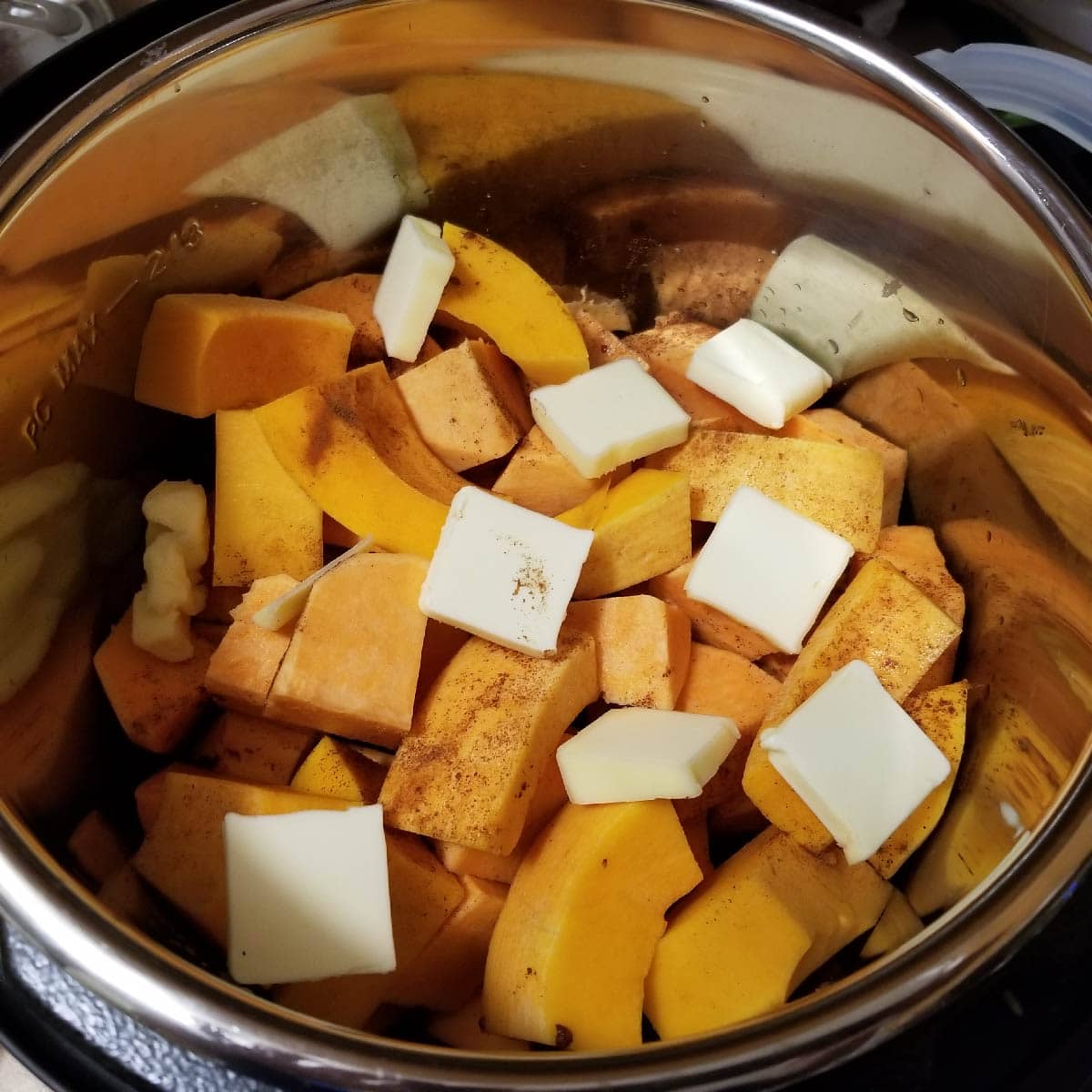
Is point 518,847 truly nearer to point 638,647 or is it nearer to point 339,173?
point 638,647

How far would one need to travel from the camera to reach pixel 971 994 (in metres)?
0.60

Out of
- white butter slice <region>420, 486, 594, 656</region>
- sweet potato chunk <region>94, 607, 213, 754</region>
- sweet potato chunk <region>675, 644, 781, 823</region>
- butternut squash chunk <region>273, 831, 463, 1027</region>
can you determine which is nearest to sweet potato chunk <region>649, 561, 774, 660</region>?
sweet potato chunk <region>675, 644, 781, 823</region>

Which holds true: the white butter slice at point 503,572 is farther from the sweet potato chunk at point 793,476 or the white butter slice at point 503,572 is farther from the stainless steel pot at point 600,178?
the stainless steel pot at point 600,178

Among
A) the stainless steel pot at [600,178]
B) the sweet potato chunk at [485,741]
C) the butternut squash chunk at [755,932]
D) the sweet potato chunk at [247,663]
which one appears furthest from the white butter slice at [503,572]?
the stainless steel pot at [600,178]

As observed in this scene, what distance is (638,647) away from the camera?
2.95ft

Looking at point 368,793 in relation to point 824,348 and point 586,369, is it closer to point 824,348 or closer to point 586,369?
point 586,369

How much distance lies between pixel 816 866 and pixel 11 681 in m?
0.65

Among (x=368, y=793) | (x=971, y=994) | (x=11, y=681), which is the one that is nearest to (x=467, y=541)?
(x=368, y=793)

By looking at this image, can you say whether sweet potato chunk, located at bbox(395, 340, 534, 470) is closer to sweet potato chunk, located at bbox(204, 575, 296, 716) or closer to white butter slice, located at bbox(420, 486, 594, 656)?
white butter slice, located at bbox(420, 486, 594, 656)

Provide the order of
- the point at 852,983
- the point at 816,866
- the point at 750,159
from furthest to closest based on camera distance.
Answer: the point at 750,159 → the point at 816,866 → the point at 852,983

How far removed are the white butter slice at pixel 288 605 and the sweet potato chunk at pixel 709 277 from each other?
0.50 m

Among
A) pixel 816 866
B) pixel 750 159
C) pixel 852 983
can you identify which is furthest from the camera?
pixel 750 159

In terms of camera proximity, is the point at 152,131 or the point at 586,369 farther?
the point at 586,369

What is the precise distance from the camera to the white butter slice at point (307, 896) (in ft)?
2.40
